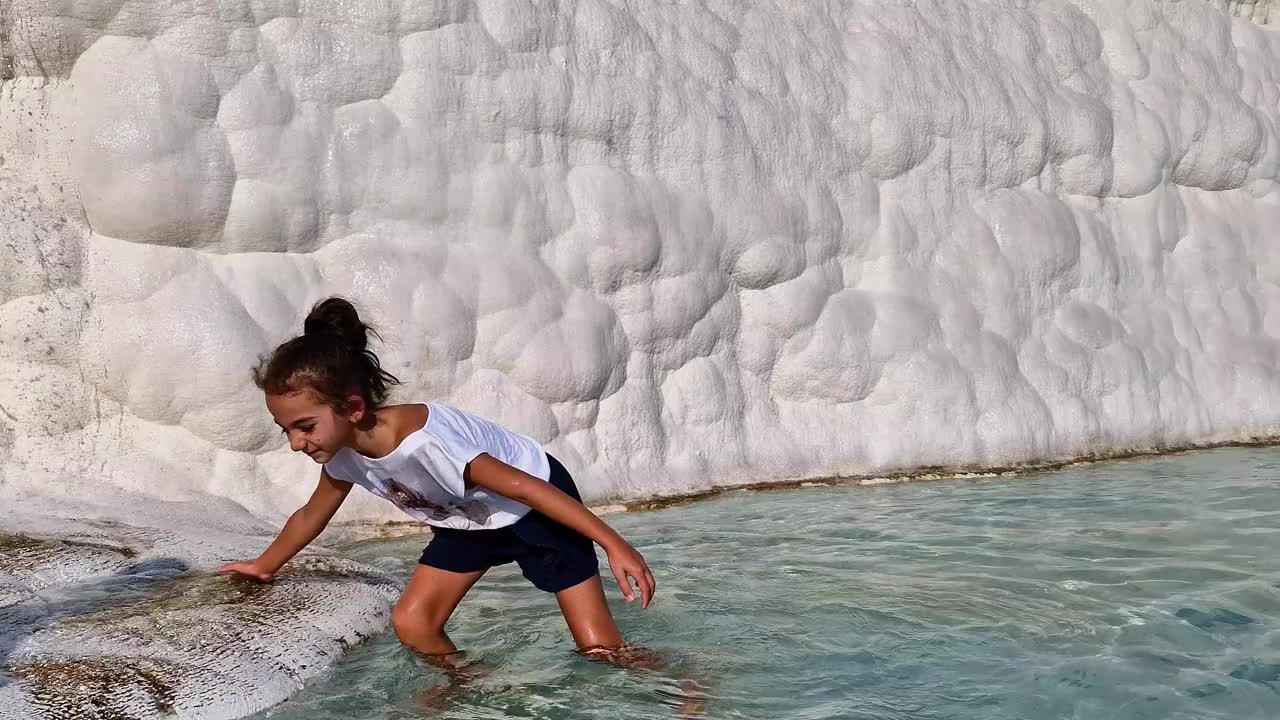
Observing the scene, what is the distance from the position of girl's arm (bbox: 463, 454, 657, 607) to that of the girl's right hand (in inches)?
31.7

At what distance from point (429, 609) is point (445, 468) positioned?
0.45 m

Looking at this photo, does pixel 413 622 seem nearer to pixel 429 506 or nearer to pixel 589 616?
pixel 429 506

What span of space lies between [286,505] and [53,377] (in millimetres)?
1058

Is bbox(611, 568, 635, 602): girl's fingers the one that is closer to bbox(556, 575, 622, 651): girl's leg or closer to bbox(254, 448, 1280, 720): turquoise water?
bbox(254, 448, 1280, 720): turquoise water

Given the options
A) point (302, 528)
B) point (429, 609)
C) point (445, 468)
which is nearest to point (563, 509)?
point (445, 468)

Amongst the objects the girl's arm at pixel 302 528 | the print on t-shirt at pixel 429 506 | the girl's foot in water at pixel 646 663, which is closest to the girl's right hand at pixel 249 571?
the girl's arm at pixel 302 528

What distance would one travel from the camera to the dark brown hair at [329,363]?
306 cm

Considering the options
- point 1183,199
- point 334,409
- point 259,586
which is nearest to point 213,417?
point 259,586

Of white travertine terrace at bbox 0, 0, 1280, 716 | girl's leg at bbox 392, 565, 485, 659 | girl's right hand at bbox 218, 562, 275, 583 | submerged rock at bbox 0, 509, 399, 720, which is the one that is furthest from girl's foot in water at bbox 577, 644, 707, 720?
white travertine terrace at bbox 0, 0, 1280, 716

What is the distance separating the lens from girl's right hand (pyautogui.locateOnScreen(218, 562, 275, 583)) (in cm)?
362

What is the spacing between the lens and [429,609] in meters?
3.42

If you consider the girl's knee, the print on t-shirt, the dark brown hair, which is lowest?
the girl's knee

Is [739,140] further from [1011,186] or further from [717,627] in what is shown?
[717,627]

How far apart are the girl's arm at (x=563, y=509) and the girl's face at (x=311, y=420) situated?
12.6 inches
